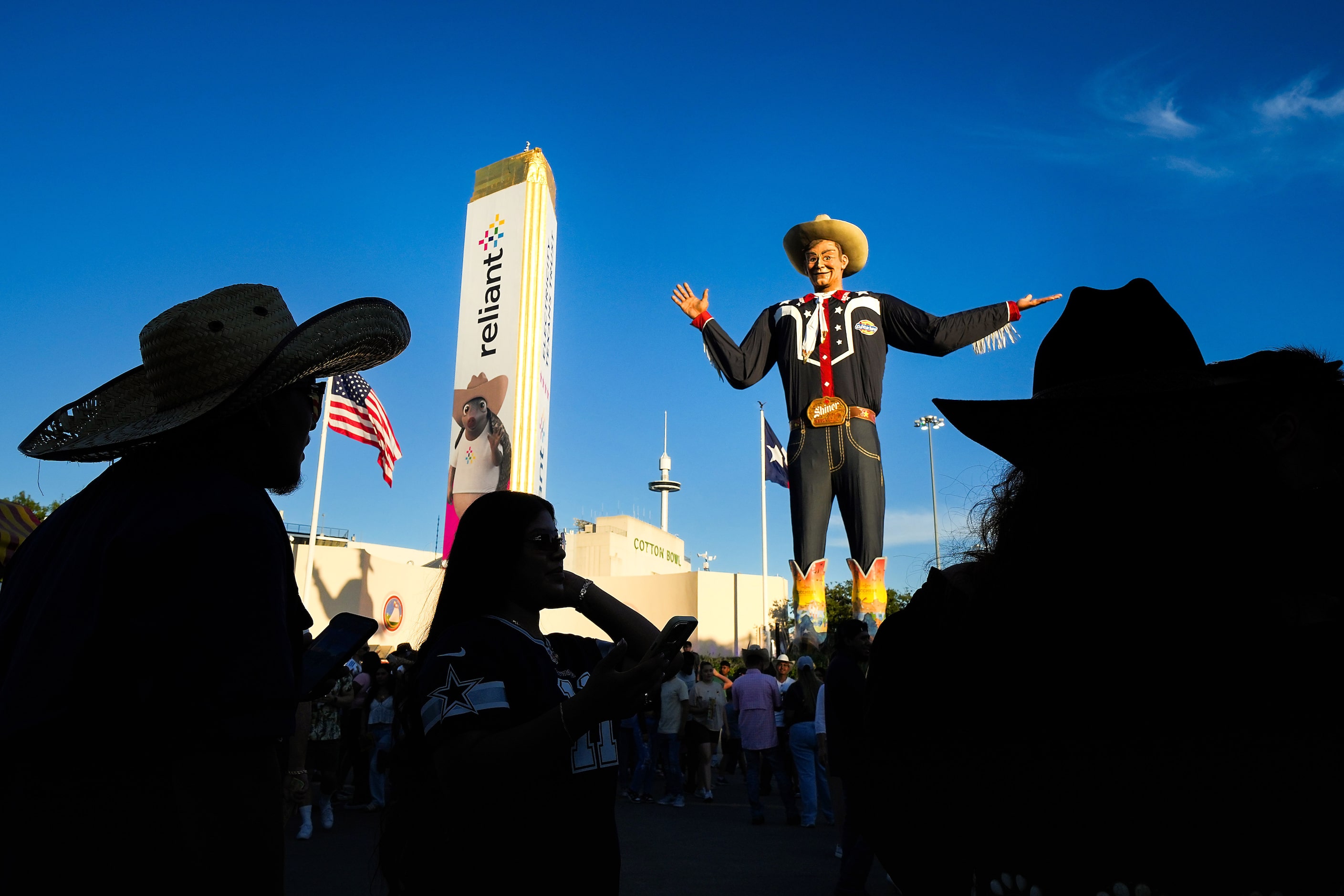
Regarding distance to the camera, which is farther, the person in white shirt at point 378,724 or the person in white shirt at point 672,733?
the person in white shirt at point 672,733

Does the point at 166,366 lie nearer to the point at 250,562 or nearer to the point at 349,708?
the point at 250,562

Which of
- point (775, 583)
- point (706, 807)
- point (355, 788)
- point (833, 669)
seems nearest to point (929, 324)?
point (833, 669)

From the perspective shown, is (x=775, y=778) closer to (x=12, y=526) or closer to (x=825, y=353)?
(x=825, y=353)

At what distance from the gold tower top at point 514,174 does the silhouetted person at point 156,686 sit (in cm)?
3552

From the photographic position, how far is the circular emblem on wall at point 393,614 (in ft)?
99.3

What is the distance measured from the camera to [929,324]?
26.1ft

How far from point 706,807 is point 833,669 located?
18.0ft

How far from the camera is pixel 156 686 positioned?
4.11ft

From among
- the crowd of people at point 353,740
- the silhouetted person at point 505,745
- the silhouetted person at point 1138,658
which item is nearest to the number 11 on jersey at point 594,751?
the silhouetted person at point 505,745

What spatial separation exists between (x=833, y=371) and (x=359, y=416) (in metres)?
14.6

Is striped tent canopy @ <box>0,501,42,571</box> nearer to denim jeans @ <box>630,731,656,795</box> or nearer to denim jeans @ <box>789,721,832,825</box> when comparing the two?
denim jeans @ <box>789,721,832,825</box>

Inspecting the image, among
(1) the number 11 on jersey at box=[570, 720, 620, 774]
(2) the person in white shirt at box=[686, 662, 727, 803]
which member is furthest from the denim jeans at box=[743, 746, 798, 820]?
(1) the number 11 on jersey at box=[570, 720, 620, 774]

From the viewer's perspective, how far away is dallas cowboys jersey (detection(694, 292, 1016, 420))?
7816 mm

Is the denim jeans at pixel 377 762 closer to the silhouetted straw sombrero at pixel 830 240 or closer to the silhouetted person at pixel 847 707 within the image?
→ the silhouetted person at pixel 847 707
